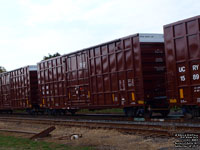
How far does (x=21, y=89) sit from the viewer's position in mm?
26906

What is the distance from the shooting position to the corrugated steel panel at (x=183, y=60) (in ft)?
39.7

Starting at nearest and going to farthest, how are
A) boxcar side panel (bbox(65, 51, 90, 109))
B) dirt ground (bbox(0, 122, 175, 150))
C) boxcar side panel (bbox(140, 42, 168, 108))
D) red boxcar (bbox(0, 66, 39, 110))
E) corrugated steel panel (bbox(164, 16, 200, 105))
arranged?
1. dirt ground (bbox(0, 122, 175, 150))
2. corrugated steel panel (bbox(164, 16, 200, 105))
3. boxcar side panel (bbox(140, 42, 168, 108))
4. boxcar side panel (bbox(65, 51, 90, 109))
5. red boxcar (bbox(0, 66, 39, 110))

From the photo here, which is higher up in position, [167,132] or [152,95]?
[152,95]

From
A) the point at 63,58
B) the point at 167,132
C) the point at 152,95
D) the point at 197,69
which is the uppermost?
the point at 63,58

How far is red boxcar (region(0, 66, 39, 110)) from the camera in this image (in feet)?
84.4

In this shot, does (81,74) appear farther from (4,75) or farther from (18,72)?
(4,75)

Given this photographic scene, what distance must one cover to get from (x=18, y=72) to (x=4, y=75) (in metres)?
3.51

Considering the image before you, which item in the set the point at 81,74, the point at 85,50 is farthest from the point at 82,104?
the point at 85,50

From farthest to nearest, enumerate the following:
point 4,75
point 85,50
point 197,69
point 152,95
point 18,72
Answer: point 4,75, point 18,72, point 85,50, point 152,95, point 197,69

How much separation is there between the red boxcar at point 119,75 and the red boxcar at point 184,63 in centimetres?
173

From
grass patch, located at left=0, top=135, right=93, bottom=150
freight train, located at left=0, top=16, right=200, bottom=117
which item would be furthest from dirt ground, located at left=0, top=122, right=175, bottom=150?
freight train, located at left=0, top=16, right=200, bottom=117

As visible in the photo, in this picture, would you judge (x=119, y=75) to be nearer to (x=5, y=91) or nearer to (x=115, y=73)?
(x=115, y=73)

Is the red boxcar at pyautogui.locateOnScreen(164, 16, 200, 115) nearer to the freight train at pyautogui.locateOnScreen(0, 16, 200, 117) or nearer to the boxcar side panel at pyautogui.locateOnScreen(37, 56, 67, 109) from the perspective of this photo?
the freight train at pyautogui.locateOnScreen(0, 16, 200, 117)

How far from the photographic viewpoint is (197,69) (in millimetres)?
12039
